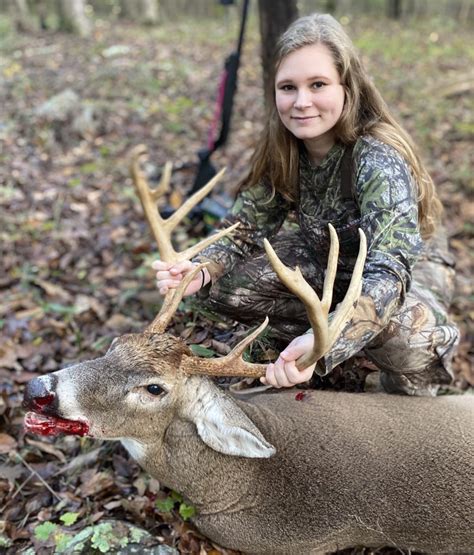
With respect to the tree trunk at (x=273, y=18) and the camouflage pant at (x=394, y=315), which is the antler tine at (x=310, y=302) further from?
the tree trunk at (x=273, y=18)

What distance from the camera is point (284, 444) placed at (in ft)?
10.3

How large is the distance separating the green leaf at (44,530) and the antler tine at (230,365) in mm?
1156

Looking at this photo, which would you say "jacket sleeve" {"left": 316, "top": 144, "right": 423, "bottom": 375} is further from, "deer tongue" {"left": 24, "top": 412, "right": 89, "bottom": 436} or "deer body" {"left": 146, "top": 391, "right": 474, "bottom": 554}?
"deer tongue" {"left": 24, "top": 412, "right": 89, "bottom": 436}

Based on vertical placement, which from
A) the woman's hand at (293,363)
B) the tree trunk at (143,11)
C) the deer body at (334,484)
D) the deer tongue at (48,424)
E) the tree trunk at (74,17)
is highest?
the tree trunk at (143,11)

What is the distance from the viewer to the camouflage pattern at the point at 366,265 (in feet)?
9.13

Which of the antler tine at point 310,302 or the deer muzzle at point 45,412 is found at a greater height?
the antler tine at point 310,302

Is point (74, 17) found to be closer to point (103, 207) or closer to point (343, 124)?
point (103, 207)

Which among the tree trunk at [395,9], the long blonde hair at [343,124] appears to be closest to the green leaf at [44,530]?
the long blonde hair at [343,124]

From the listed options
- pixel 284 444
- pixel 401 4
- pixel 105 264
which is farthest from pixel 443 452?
pixel 401 4

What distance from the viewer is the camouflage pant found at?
334 cm

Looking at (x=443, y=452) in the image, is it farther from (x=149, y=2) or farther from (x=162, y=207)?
(x=149, y=2)

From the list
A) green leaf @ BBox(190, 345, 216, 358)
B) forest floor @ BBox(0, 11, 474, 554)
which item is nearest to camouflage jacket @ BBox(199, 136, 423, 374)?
green leaf @ BBox(190, 345, 216, 358)

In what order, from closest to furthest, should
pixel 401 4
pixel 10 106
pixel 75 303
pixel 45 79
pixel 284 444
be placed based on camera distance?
pixel 284 444
pixel 75 303
pixel 10 106
pixel 45 79
pixel 401 4

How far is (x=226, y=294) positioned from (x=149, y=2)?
597 inches
